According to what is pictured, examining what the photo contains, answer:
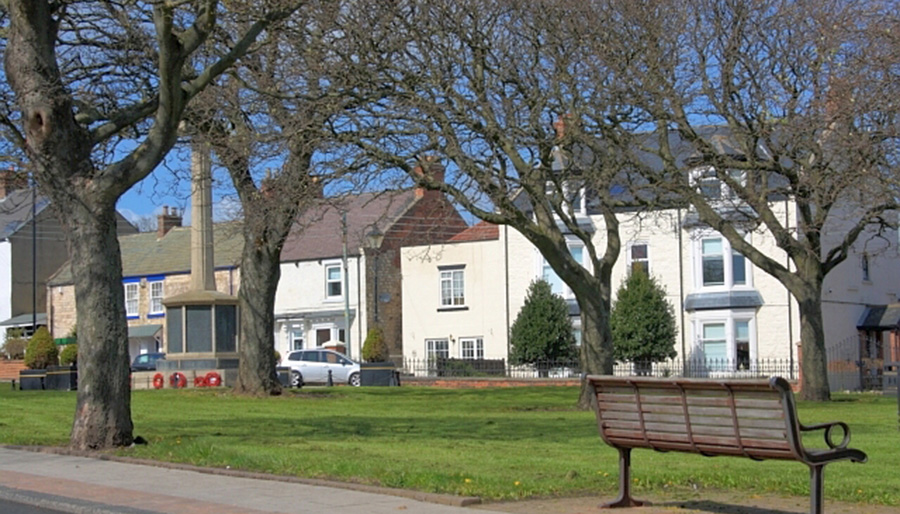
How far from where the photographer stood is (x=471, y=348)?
52.8 m

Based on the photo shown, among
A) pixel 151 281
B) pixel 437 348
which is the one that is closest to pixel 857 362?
pixel 437 348

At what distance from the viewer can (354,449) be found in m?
14.8

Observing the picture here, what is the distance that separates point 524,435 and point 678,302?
30.5 m

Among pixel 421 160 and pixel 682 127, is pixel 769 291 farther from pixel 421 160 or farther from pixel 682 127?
pixel 421 160

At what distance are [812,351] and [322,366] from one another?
954 inches

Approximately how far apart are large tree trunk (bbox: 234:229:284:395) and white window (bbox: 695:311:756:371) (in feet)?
72.4

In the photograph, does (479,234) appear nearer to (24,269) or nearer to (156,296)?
(156,296)

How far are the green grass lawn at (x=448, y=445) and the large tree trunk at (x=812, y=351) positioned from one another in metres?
0.66

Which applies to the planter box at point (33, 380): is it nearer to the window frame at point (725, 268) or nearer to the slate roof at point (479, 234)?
the slate roof at point (479, 234)

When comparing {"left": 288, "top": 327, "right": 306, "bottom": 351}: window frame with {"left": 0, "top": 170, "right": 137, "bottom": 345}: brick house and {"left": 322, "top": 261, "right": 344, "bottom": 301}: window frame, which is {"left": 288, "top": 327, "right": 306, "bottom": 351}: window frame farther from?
{"left": 0, "top": 170, "right": 137, "bottom": 345}: brick house

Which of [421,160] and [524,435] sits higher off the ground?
[421,160]

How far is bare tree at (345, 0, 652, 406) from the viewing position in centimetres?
2122

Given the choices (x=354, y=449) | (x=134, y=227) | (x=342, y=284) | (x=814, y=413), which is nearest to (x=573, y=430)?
(x=354, y=449)

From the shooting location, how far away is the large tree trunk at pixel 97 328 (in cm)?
1484
